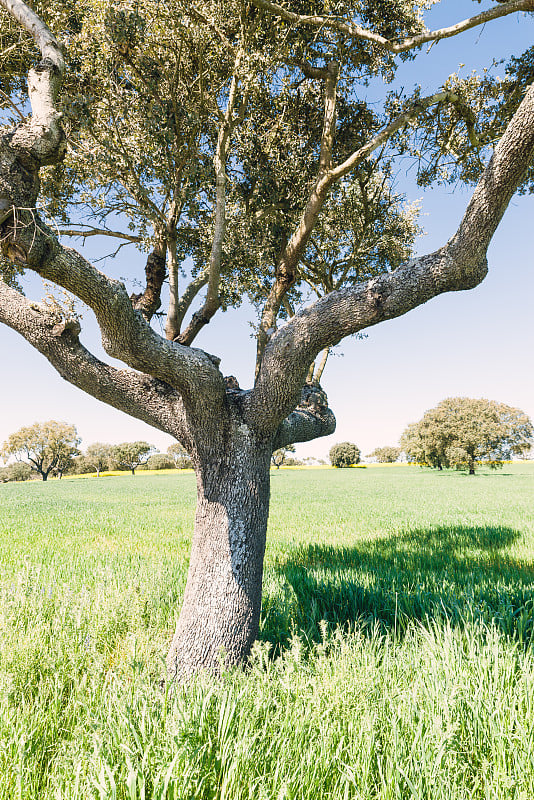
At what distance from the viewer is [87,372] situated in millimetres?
3738

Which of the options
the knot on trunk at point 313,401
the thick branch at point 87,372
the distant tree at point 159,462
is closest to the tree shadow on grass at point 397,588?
the knot on trunk at point 313,401

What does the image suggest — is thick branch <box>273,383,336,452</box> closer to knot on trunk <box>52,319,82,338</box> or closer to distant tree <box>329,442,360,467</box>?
knot on trunk <box>52,319,82,338</box>

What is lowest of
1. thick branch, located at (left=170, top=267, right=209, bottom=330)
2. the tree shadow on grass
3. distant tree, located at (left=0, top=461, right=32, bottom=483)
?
distant tree, located at (left=0, top=461, right=32, bottom=483)

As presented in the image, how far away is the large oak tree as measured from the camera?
316cm

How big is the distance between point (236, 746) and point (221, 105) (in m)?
7.07

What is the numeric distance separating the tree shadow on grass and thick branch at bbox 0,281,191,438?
101 inches

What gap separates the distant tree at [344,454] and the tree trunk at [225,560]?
281ft

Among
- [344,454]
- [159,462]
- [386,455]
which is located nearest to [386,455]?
[386,455]

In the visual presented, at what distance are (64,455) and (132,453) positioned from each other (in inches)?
540

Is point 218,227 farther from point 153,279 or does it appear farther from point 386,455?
point 386,455

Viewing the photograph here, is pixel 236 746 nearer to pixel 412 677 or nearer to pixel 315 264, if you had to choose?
pixel 412 677

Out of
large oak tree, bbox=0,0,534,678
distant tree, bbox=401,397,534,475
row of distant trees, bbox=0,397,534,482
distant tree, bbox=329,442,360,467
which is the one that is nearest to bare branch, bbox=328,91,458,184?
large oak tree, bbox=0,0,534,678

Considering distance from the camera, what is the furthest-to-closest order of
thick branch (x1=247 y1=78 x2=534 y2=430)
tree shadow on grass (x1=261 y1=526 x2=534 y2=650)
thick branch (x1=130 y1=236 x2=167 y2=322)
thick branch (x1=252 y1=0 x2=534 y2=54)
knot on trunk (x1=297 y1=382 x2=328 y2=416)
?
1. thick branch (x1=130 y1=236 x2=167 y2=322)
2. knot on trunk (x1=297 y1=382 x2=328 y2=416)
3. tree shadow on grass (x1=261 y1=526 x2=534 y2=650)
4. thick branch (x1=252 y1=0 x2=534 y2=54)
5. thick branch (x1=247 y1=78 x2=534 y2=430)

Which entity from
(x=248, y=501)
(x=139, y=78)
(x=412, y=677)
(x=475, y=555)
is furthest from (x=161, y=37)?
(x=475, y=555)
